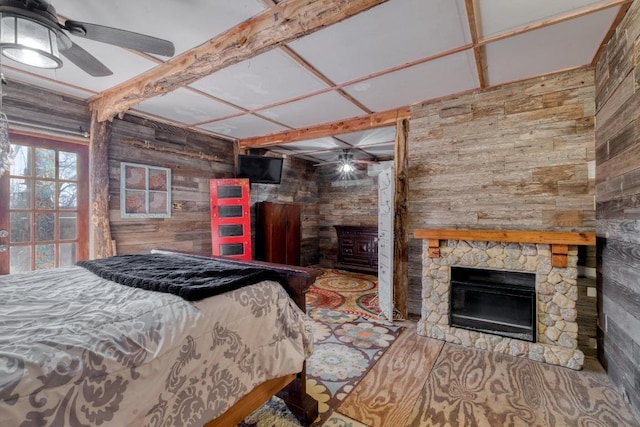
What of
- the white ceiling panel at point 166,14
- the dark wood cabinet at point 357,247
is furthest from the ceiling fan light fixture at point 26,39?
the dark wood cabinet at point 357,247

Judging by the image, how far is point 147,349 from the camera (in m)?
1.00

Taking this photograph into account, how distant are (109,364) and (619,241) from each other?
2.98 m

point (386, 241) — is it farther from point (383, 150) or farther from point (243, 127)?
point (243, 127)

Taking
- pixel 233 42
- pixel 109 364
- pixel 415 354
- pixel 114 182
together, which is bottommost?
pixel 415 354

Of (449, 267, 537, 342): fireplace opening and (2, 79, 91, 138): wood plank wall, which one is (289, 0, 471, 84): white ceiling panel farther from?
(2, 79, 91, 138): wood plank wall

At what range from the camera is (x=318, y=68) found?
245 centimetres

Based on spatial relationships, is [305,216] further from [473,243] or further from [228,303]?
[228,303]

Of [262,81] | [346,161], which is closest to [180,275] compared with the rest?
[262,81]

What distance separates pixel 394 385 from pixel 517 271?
1573 mm

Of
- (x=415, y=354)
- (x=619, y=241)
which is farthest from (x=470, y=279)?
(x=619, y=241)

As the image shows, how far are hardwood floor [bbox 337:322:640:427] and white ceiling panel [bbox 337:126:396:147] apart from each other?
2873mm

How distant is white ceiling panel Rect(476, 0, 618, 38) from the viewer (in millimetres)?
1712

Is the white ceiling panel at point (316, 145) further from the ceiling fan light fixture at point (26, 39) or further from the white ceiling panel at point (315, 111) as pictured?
the ceiling fan light fixture at point (26, 39)

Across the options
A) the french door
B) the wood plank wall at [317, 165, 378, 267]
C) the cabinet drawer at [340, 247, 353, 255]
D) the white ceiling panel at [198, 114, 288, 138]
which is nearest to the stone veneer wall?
the white ceiling panel at [198, 114, 288, 138]
